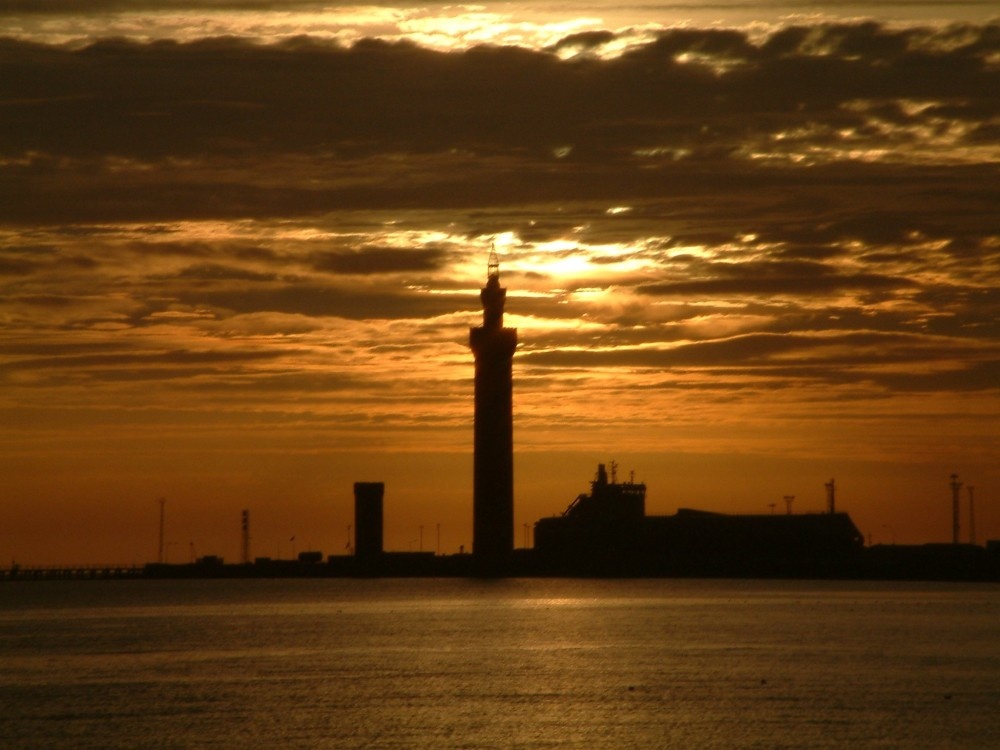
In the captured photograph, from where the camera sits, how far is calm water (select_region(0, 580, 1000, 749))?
81.2 metres

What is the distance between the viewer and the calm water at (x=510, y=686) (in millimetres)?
81250

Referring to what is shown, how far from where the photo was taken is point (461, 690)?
100 m

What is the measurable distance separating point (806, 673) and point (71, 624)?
102786mm

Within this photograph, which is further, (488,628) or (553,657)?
(488,628)

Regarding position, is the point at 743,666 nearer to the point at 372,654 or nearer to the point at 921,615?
the point at 372,654

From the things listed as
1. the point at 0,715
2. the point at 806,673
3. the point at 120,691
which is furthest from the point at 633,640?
the point at 0,715

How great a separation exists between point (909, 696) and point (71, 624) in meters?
116

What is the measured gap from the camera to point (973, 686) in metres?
102

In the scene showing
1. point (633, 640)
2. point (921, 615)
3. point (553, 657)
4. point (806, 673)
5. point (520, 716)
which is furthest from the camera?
point (921, 615)

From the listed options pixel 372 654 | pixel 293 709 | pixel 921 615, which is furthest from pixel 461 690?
pixel 921 615

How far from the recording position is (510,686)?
10262 cm

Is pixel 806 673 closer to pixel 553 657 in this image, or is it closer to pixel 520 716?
pixel 553 657

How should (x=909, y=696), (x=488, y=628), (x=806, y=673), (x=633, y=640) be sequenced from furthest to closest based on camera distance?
(x=488, y=628) < (x=633, y=640) < (x=806, y=673) < (x=909, y=696)

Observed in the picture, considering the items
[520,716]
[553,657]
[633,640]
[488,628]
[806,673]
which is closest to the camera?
[520,716]
